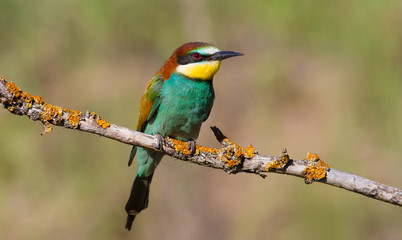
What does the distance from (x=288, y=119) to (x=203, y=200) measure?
1.18 meters

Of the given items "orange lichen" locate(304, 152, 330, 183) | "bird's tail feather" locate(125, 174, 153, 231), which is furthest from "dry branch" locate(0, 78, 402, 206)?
"bird's tail feather" locate(125, 174, 153, 231)

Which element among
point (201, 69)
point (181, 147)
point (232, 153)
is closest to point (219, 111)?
point (201, 69)

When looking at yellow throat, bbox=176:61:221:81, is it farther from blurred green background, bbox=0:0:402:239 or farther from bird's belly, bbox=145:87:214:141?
blurred green background, bbox=0:0:402:239

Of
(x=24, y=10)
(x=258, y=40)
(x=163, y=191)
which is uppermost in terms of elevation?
(x=258, y=40)

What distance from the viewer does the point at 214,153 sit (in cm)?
201

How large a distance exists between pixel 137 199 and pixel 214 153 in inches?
36.8

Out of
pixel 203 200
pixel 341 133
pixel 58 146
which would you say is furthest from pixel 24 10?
pixel 341 133

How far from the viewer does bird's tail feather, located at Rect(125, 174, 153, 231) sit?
9.06ft

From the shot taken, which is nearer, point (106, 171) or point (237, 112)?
point (106, 171)

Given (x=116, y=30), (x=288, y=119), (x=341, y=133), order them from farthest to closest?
(x=288, y=119) < (x=116, y=30) < (x=341, y=133)

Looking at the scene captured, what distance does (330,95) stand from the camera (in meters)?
4.02

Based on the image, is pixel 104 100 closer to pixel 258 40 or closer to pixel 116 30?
pixel 116 30

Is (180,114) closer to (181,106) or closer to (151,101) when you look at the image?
(181,106)

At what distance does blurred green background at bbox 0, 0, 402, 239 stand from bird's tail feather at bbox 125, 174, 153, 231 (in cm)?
35
